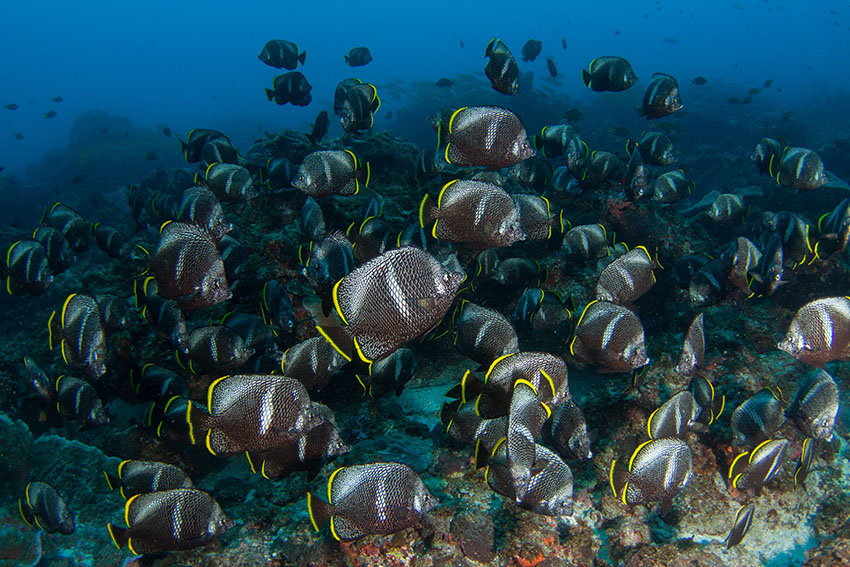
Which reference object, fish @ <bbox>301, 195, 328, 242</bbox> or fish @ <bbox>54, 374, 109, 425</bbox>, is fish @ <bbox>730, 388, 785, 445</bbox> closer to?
fish @ <bbox>301, 195, 328, 242</bbox>

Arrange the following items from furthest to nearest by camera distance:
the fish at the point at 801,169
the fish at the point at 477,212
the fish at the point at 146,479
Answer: the fish at the point at 801,169 < the fish at the point at 477,212 < the fish at the point at 146,479

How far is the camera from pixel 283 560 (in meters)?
3.02

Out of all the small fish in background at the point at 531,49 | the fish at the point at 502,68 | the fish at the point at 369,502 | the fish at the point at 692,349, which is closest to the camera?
the fish at the point at 369,502

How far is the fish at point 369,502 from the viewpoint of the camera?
254 cm

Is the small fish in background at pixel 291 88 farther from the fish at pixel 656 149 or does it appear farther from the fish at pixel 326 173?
the fish at pixel 656 149

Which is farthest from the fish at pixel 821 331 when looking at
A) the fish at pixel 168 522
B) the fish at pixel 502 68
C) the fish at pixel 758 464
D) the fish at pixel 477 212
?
the fish at pixel 168 522

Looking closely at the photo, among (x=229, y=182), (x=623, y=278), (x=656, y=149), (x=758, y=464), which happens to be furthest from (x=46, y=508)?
(x=656, y=149)

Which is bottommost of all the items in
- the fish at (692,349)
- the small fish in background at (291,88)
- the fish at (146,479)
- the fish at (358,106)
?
the fish at (146,479)

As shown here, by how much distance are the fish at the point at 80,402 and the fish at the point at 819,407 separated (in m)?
6.05

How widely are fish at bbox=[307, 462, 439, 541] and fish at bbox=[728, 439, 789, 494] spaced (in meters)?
2.69

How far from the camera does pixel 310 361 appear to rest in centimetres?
343

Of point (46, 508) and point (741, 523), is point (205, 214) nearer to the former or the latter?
point (46, 508)

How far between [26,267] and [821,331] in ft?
24.6

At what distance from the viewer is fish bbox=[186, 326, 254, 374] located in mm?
3562
